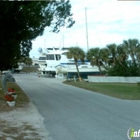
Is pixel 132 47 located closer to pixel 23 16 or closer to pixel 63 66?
pixel 63 66

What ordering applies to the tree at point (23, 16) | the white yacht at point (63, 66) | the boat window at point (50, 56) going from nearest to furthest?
the tree at point (23, 16) → the white yacht at point (63, 66) → the boat window at point (50, 56)

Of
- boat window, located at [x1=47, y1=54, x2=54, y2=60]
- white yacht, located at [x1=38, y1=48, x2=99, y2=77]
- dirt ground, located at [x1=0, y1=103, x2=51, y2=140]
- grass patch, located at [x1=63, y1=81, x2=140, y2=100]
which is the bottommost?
grass patch, located at [x1=63, y1=81, x2=140, y2=100]

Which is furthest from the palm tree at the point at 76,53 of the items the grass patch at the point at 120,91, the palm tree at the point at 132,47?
the grass patch at the point at 120,91

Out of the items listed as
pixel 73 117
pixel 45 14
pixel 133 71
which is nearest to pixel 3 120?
pixel 73 117

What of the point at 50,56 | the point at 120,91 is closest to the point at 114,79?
the point at 120,91

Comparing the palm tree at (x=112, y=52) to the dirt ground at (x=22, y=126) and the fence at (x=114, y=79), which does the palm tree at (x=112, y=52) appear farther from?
the dirt ground at (x=22, y=126)

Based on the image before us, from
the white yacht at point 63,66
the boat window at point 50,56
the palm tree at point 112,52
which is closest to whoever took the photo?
the palm tree at point 112,52

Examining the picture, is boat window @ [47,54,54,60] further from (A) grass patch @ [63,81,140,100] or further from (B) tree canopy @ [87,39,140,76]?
(A) grass patch @ [63,81,140,100]

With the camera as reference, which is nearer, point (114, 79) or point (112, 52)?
point (114, 79)

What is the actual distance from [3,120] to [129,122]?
4473 millimetres

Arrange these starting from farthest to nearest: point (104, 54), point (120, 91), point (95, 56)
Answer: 1. point (95, 56)
2. point (104, 54)
3. point (120, 91)

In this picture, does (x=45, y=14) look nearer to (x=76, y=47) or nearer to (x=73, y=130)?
(x=73, y=130)

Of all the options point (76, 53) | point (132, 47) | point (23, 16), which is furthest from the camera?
point (76, 53)

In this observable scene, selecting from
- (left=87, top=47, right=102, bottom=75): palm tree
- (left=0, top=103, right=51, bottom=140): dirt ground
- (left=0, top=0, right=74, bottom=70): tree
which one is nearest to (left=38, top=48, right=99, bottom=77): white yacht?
(left=87, top=47, right=102, bottom=75): palm tree
